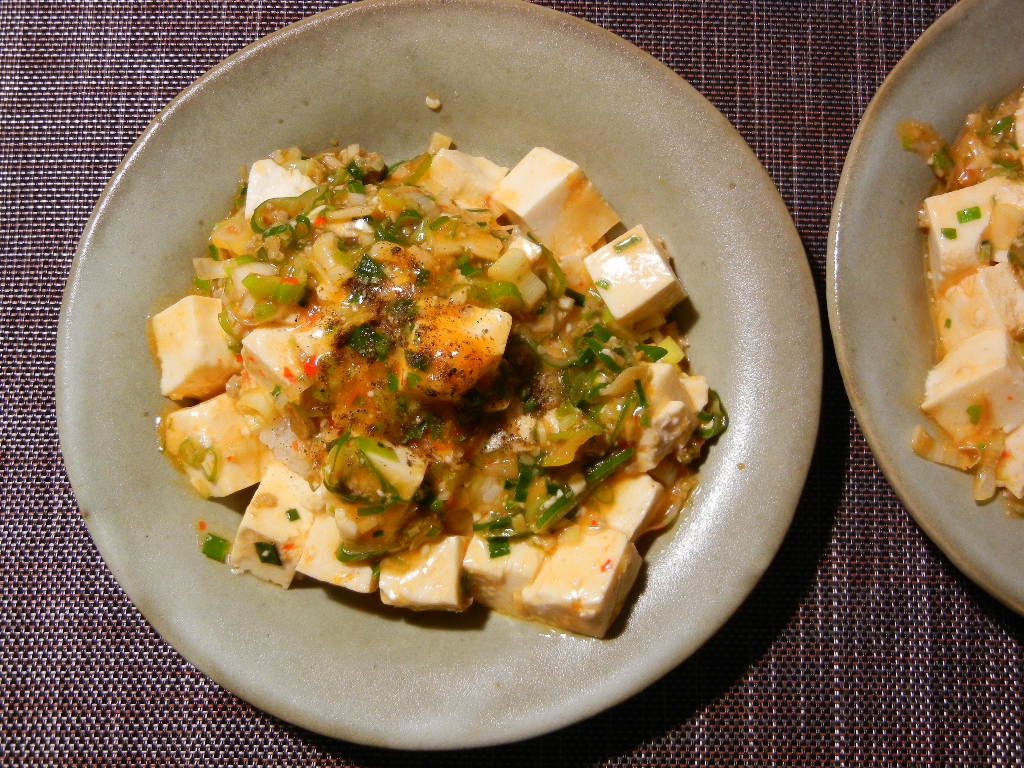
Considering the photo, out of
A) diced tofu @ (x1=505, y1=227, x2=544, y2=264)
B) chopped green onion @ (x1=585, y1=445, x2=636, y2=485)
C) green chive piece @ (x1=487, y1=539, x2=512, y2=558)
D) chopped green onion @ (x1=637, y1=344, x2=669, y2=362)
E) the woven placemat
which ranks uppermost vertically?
diced tofu @ (x1=505, y1=227, x2=544, y2=264)

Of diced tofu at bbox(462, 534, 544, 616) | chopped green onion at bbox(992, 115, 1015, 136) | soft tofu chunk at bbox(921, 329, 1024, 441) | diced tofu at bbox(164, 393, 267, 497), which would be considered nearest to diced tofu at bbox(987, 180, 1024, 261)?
chopped green onion at bbox(992, 115, 1015, 136)

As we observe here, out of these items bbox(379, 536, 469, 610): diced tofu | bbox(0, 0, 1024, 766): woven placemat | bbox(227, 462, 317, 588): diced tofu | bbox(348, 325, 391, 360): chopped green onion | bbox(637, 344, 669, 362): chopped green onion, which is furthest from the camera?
bbox(0, 0, 1024, 766): woven placemat

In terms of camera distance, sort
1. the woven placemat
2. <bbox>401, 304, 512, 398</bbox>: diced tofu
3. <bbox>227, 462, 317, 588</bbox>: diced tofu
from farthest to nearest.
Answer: the woven placemat → <bbox>227, 462, 317, 588</bbox>: diced tofu → <bbox>401, 304, 512, 398</bbox>: diced tofu

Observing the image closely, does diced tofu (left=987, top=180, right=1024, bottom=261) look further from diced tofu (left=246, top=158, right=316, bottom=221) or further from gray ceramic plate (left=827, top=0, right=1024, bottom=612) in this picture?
diced tofu (left=246, top=158, right=316, bottom=221)

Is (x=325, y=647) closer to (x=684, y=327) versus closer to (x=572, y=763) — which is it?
(x=572, y=763)

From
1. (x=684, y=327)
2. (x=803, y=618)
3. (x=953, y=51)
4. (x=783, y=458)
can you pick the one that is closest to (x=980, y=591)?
(x=803, y=618)

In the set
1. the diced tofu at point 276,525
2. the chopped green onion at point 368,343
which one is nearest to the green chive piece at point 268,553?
the diced tofu at point 276,525
